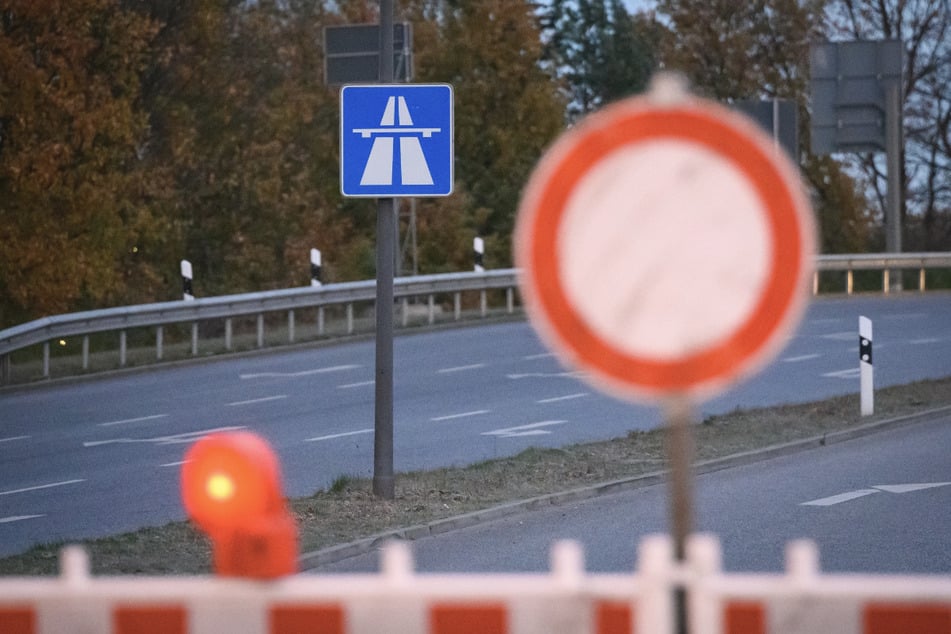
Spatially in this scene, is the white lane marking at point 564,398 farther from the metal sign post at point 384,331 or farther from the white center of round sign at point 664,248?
the white center of round sign at point 664,248

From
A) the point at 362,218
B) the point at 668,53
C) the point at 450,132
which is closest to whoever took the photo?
the point at 450,132

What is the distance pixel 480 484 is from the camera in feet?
47.2

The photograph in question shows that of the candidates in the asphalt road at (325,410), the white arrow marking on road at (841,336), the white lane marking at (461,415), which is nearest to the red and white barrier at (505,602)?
the asphalt road at (325,410)

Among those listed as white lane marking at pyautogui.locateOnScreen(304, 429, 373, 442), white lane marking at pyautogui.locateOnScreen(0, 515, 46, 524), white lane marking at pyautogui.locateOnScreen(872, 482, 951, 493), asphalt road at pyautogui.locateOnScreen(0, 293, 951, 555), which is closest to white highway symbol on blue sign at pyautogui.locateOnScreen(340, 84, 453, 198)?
asphalt road at pyautogui.locateOnScreen(0, 293, 951, 555)

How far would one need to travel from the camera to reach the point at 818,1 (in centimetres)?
5309

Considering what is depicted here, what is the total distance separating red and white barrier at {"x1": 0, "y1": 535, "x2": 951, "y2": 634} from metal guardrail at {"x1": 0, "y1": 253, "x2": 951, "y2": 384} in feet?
69.2

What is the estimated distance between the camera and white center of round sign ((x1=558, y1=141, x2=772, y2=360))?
3.51 meters

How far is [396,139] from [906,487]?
16.0 feet

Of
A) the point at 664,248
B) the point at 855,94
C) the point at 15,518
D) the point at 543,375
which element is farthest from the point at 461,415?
the point at 664,248

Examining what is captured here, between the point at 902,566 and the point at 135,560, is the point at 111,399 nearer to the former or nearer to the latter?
the point at 135,560

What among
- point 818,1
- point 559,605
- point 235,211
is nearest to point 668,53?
point 818,1

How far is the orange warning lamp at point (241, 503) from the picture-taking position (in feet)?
12.3

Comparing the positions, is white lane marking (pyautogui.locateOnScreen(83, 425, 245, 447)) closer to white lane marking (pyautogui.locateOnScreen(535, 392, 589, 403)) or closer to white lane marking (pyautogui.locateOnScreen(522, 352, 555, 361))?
white lane marking (pyautogui.locateOnScreen(535, 392, 589, 403))

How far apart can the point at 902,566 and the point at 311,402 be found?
12326 millimetres
